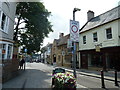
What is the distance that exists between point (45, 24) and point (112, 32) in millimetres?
11262

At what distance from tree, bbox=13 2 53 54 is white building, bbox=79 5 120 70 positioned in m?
7.95

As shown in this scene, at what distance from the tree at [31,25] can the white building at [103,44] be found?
7.95 metres

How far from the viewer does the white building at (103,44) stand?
12758 millimetres

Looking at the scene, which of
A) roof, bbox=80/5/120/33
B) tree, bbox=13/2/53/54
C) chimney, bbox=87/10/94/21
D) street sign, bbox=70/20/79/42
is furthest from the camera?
chimney, bbox=87/10/94/21

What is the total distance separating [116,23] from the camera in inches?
498

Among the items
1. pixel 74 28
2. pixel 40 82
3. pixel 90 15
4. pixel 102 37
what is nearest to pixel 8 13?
pixel 40 82

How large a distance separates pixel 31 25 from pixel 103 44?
41.3 ft

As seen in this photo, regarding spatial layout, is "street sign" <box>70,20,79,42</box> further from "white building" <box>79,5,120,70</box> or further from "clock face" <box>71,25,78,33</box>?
Answer: "white building" <box>79,5,120,70</box>

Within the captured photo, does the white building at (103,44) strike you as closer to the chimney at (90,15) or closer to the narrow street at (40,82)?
the chimney at (90,15)

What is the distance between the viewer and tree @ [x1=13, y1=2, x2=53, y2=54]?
56.6 ft

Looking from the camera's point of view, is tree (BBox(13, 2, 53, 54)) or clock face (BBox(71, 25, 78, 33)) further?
tree (BBox(13, 2, 53, 54))

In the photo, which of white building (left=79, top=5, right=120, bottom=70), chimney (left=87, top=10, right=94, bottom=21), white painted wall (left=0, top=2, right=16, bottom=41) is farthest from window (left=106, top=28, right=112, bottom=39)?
white painted wall (left=0, top=2, right=16, bottom=41)

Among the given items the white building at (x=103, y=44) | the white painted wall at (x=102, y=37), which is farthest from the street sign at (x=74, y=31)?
the white painted wall at (x=102, y=37)

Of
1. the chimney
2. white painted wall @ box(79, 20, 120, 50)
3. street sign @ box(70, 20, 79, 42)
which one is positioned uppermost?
the chimney
